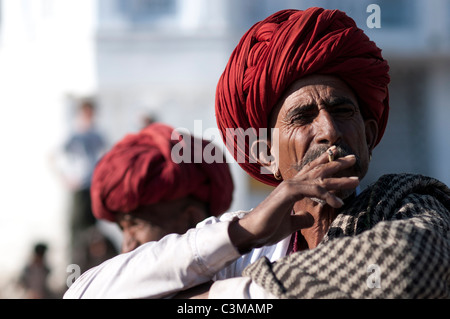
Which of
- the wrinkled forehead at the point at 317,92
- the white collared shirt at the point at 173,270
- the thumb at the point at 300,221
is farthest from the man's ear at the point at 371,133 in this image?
the white collared shirt at the point at 173,270

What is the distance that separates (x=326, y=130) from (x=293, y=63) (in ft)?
0.89

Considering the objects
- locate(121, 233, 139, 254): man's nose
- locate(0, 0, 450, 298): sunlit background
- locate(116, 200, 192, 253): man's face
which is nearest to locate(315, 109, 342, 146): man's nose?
locate(116, 200, 192, 253): man's face

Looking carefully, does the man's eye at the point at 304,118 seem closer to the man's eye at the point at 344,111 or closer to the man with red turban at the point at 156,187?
the man's eye at the point at 344,111

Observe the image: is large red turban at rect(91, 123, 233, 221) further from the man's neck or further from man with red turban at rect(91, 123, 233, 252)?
the man's neck

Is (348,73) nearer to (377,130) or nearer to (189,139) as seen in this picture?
(377,130)

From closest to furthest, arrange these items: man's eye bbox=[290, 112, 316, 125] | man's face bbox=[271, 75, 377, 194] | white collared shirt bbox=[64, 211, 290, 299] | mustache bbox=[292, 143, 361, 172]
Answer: white collared shirt bbox=[64, 211, 290, 299]
mustache bbox=[292, 143, 361, 172]
man's face bbox=[271, 75, 377, 194]
man's eye bbox=[290, 112, 316, 125]

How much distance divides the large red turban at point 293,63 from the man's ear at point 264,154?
8 cm

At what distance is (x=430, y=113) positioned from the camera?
1591 cm

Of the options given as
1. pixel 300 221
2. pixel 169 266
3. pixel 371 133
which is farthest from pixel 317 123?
pixel 169 266

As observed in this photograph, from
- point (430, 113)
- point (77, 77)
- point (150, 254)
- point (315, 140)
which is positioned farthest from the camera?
point (430, 113)

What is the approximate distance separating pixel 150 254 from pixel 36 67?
458 inches

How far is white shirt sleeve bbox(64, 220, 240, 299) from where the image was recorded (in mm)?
2699

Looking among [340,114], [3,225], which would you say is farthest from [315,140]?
[3,225]

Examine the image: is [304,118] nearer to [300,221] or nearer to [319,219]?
[319,219]
